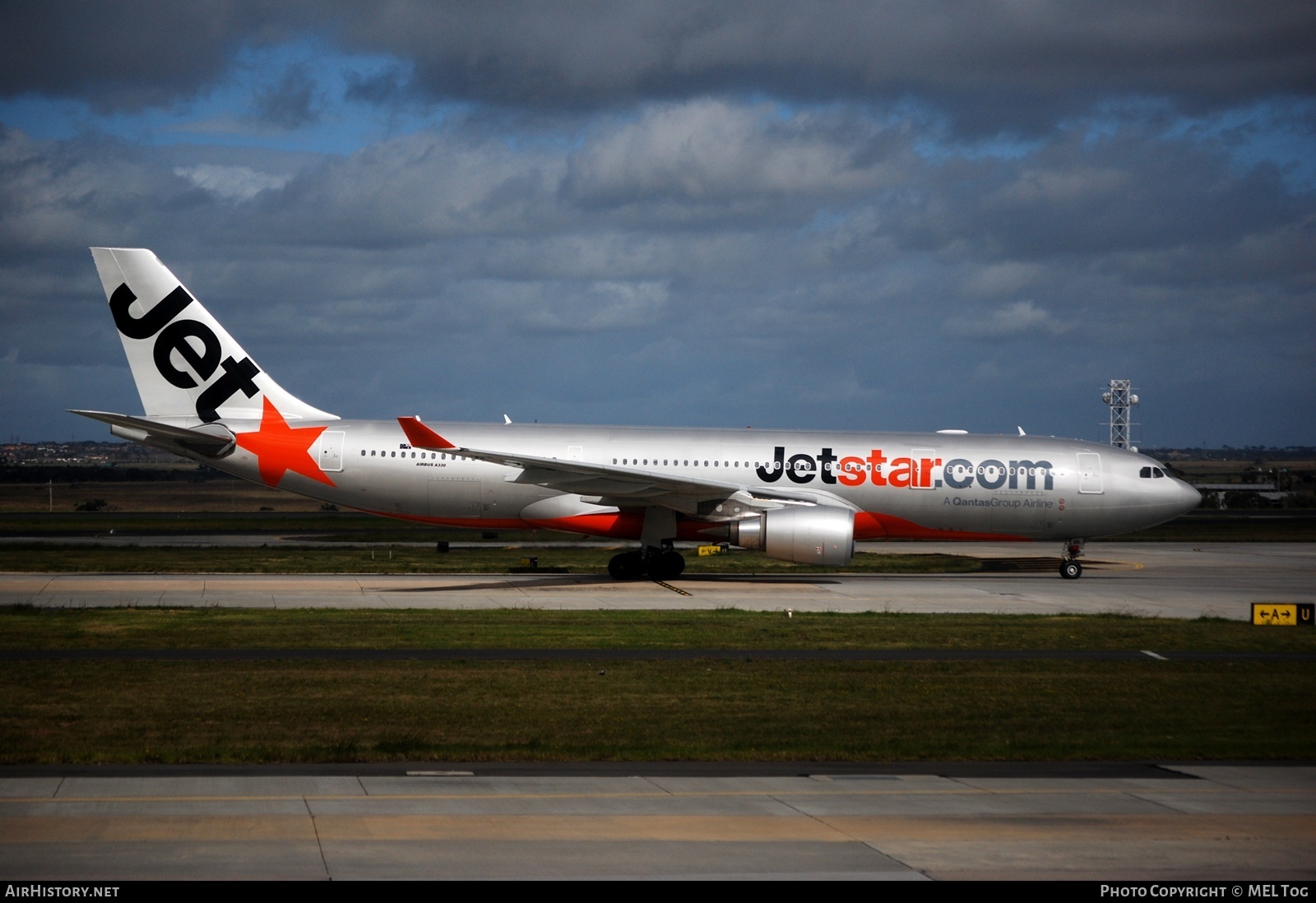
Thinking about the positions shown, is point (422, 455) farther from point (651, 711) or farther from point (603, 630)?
point (651, 711)

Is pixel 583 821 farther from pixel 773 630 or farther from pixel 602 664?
pixel 773 630

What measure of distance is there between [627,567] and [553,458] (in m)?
3.51

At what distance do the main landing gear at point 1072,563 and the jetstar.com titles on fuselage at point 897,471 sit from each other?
2.60 metres

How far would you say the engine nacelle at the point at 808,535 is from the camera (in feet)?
94.6

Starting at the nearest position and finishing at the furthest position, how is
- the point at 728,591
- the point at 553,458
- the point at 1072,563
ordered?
the point at 728,591
the point at 553,458
the point at 1072,563

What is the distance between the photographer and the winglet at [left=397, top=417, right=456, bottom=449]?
2816cm

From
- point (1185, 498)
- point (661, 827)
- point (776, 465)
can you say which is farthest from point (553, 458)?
point (661, 827)

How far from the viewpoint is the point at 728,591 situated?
96.2 feet

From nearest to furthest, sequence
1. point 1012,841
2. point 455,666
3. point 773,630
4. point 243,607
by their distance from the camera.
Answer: point 1012,841 < point 455,666 < point 773,630 < point 243,607

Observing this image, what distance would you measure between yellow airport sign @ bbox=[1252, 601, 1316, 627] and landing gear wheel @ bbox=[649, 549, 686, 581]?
1400cm

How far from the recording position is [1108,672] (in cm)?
1784

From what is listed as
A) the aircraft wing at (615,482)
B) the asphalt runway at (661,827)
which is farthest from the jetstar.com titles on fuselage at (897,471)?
the asphalt runway at (661,827)

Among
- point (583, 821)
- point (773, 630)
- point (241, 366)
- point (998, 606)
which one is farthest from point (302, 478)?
point (583, 821)
